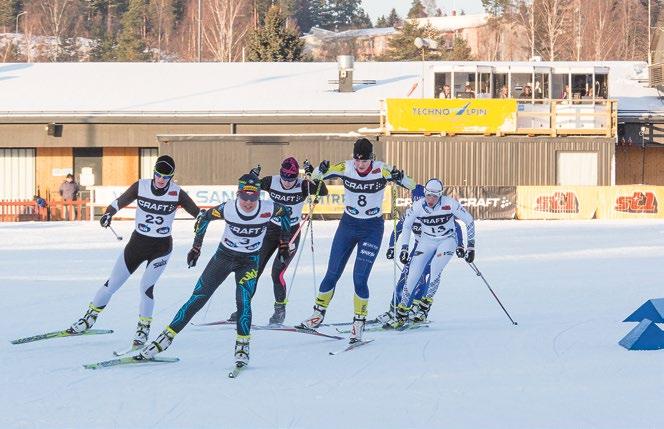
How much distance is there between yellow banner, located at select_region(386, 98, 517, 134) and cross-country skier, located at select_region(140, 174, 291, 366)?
27.9 metres

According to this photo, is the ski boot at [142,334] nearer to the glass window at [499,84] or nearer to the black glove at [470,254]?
the black glove at [470,254]

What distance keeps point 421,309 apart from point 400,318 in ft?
1.49

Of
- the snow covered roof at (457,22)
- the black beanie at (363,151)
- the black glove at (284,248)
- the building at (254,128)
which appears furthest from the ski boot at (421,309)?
the snow covered roof at (457,22)

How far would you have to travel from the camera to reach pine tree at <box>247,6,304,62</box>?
58844mm

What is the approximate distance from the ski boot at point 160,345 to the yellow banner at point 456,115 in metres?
28.2

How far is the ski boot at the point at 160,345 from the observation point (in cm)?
952

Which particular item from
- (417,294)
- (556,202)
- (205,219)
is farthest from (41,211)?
(205,219)

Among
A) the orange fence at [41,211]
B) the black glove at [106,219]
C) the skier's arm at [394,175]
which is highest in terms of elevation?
the skier's arm at [394,175]

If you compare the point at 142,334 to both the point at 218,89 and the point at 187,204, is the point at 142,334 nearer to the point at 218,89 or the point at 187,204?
the point at 187,204

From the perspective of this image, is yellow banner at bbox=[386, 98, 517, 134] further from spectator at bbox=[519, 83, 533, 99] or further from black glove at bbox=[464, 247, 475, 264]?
black glove at bbox=[464, 247, 475, 264]

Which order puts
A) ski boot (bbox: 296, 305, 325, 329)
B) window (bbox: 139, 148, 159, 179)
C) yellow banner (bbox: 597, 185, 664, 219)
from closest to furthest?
1. ski boot (bbox: 296, 305, 325, 329)
2. yellow banner (bbox: 597, 185, 664, 219)
3. window (bbox: 139, 148, 159, 179)

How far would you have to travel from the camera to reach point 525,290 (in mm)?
15727

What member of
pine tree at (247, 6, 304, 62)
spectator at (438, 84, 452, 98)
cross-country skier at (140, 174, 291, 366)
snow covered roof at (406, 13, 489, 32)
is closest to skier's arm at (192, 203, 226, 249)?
cross-country skier at (140, 174, 291, 366)

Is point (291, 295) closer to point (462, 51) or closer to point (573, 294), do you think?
point (573, 294)
